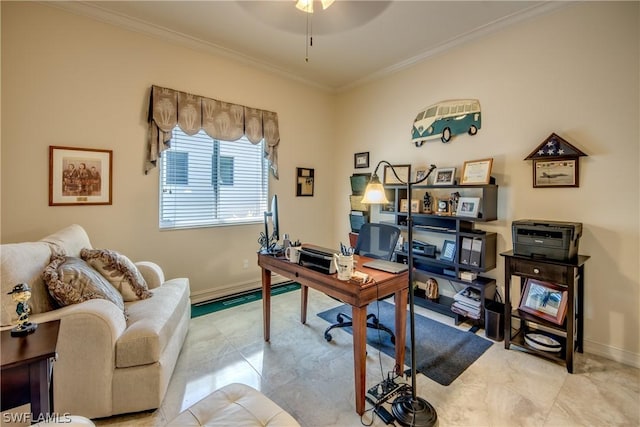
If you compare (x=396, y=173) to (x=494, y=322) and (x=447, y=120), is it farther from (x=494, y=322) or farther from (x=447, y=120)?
(x=494, y=322)

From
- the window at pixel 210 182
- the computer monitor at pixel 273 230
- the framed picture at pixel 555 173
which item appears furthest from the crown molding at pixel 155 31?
the framed picture at pixel 555 173

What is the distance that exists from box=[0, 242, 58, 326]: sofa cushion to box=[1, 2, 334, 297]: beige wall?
3.35ft

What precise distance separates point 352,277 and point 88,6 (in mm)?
3357

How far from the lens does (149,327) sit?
1.74m

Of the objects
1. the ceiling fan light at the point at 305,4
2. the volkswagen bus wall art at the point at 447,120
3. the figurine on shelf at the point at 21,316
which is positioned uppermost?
the ceiling fan light at the point at 305,4

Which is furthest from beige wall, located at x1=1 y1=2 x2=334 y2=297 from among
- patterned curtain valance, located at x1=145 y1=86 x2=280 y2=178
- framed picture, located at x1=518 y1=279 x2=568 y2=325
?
framed picture, located at x1=518 y1=279 x2=568 y2=325

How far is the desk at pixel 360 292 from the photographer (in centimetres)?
167

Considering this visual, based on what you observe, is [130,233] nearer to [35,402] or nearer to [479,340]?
[35,402]

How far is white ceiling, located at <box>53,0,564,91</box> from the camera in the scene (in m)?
2.53

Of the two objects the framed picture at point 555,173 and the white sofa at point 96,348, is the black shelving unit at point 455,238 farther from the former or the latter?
the white sofa at point 96,348

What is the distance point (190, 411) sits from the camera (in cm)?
120

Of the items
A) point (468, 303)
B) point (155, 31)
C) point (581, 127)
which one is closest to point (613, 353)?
point (468, 303)

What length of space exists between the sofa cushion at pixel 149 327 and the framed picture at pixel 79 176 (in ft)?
3.99

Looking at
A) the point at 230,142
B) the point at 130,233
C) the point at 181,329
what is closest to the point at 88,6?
the point at 230,142
